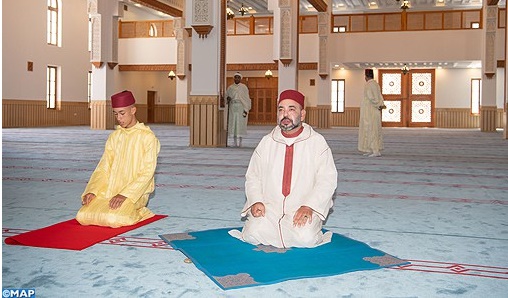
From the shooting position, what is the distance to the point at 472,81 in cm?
1866

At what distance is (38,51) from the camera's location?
15.4 metres

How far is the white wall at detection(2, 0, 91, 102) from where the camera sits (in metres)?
14.3

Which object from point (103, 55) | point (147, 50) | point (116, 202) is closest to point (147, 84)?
point (147, 50)

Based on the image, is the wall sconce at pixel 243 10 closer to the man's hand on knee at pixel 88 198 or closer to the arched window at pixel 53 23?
the arched window at pixel 53 23

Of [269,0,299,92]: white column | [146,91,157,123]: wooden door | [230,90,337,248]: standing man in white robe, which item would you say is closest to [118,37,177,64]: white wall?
[146,91,157,123]: wooden door

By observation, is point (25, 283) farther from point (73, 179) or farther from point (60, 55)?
point (60, 55)

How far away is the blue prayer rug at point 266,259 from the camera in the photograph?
2033 mm

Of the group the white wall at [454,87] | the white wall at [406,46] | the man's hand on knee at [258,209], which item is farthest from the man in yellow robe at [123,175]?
the white wall at [454,87]

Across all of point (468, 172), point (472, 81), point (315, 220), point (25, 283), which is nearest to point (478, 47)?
point (472, 81)

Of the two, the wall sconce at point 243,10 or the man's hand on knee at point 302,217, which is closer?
the man's hand on knee at point 302,217

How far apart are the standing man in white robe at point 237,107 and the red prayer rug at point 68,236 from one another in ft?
19.4

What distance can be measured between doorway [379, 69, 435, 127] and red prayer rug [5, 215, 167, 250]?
56.0 ft

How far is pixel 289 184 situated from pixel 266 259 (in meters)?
0.46

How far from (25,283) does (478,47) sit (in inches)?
641
